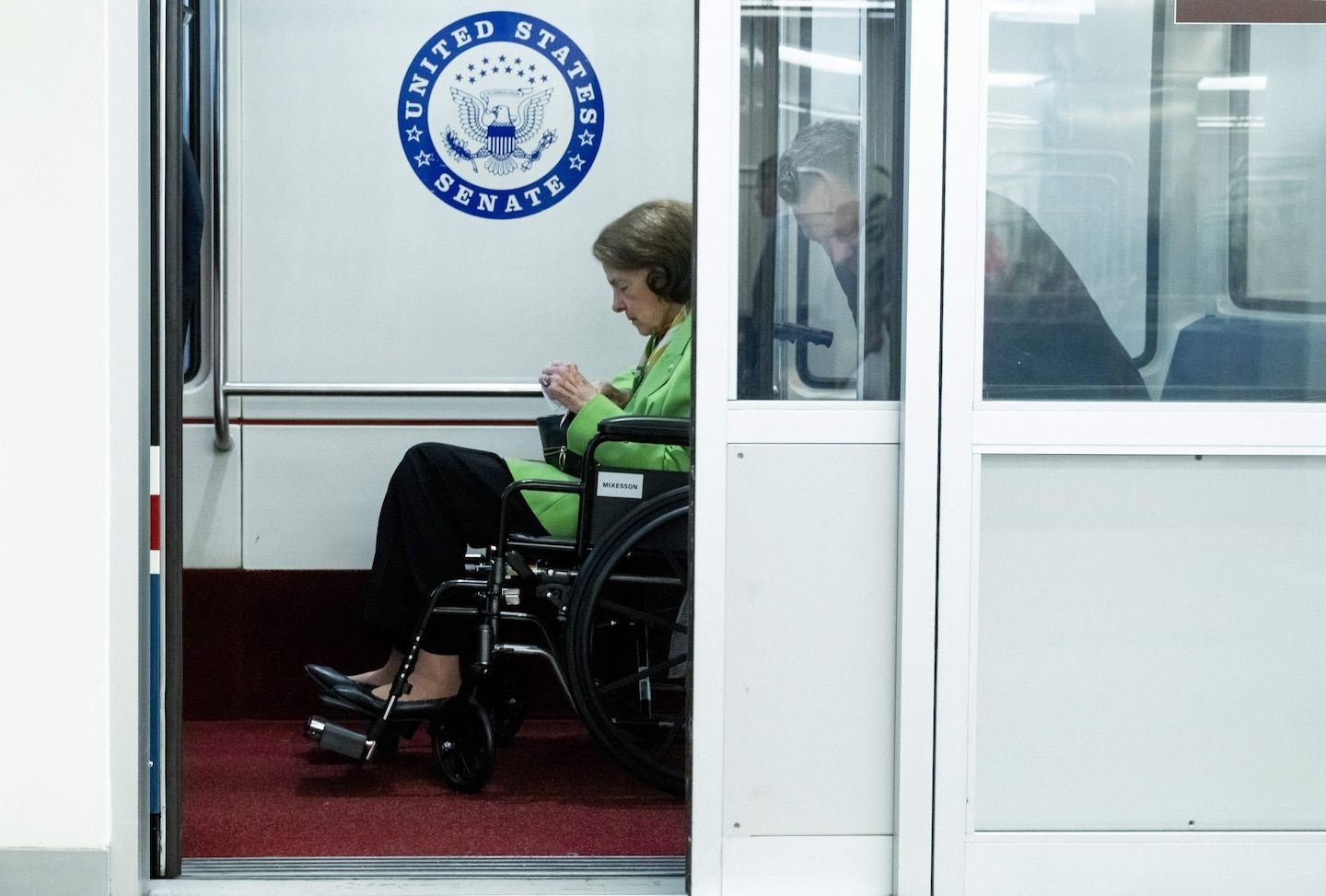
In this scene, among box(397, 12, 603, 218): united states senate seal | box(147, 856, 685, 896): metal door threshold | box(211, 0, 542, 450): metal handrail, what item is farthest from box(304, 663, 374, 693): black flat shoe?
box(397, 12, 603, 218): united states senate seal

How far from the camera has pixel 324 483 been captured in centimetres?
349

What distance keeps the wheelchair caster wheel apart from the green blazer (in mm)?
453

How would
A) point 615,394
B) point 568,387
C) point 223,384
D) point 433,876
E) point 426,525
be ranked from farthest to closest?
point 223,384
point 615,394
point 426,525
point 568,387
point 433,876

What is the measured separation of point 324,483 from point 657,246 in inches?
43.4

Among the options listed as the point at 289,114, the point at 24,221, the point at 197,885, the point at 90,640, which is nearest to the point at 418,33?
the point at 289,114

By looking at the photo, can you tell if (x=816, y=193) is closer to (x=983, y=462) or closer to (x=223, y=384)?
(x=983, y=462)

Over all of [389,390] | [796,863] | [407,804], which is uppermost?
[389,390]

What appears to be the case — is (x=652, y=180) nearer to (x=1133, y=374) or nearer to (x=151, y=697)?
(x=1133, y=374)

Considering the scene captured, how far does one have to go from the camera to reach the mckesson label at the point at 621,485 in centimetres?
280

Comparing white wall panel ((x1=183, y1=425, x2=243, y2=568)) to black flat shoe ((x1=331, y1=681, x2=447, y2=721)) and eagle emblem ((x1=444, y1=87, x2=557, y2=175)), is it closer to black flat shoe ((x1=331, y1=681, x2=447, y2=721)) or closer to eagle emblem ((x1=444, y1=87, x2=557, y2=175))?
black flat shoe ((x1=331, y1=681, x2=447, y2=721))

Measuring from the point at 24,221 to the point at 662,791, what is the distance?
169 centimetres

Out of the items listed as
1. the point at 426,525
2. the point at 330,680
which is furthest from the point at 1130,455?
the point at 330,680

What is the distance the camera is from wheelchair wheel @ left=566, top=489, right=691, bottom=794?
2.70 m

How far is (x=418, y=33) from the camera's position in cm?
339
